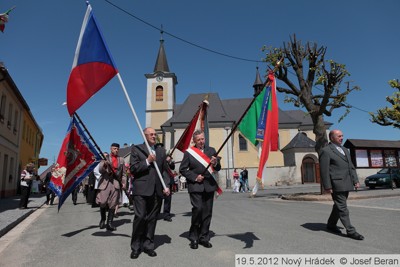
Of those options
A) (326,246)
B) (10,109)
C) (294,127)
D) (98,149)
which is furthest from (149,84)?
(326,246)

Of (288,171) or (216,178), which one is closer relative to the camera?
(216,178)

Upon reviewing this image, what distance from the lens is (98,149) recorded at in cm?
650

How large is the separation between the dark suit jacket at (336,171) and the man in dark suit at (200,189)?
205cm

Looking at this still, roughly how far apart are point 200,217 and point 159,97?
4312 centimetres

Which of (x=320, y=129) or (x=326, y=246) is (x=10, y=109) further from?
(x=326, y=246)

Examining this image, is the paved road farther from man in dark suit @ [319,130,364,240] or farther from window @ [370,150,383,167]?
window @ [370,150,383,167]

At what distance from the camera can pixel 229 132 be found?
1654 inches

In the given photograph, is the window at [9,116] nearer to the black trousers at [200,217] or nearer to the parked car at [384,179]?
the black trousers at [200,217]

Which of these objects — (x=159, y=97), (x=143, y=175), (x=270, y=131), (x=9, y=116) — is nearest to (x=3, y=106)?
(x=9, y=116)

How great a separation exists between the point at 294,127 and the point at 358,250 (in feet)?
131

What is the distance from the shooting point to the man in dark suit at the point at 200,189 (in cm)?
479

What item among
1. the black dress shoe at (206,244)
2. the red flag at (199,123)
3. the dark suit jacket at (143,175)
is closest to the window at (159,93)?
the red flag at (199,123)

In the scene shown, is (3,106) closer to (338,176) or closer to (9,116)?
(9,116)

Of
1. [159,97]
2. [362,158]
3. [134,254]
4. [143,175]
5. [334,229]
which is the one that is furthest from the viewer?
[159,97]
